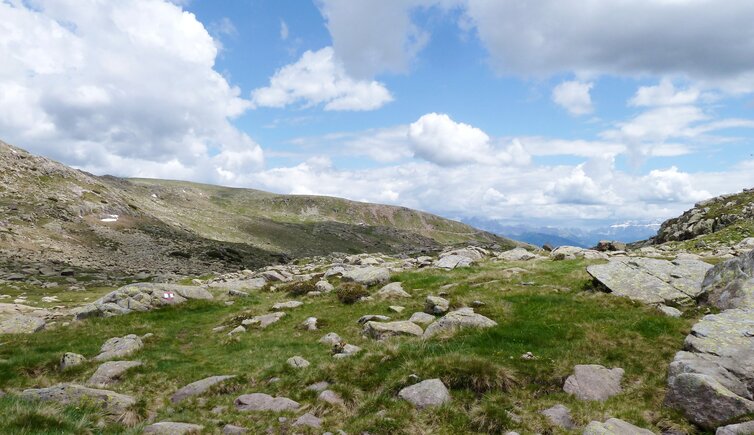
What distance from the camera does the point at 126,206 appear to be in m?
111

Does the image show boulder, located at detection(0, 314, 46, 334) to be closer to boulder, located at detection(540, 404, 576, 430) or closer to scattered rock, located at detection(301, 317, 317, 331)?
scattered rock, located at detection(301, 317, 317, 331)

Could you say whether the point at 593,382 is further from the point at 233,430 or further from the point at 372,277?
the point at 372,277

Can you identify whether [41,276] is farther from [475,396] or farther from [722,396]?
[722,396]

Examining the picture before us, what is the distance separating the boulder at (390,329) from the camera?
2042 cm

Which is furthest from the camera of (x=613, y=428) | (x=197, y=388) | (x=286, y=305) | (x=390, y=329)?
(x=286, y=305)

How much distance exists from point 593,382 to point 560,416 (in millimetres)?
2518

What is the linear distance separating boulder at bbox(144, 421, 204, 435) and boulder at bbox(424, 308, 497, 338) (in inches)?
407

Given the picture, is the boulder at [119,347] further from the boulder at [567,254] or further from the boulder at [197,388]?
the boulder at [567,254]

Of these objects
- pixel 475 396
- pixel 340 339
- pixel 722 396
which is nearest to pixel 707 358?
pixel 722 396

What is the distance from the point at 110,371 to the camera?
57.6 feet

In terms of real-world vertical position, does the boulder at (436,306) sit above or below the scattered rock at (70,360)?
above

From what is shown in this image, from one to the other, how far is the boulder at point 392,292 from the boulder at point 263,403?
15144mm

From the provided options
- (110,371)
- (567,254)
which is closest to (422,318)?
(110,371)

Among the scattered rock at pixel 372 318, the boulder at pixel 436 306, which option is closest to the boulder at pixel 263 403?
the scattered rock at pixel 372 318
